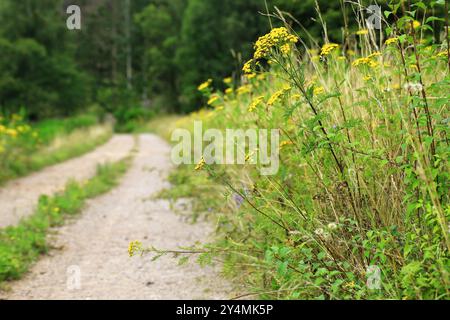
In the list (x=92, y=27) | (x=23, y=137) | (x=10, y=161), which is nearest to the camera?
(x=10, y=161)

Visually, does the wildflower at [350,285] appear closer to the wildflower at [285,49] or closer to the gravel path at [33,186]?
the wildflower at [285,49]

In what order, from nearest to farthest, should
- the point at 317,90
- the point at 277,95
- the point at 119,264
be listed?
1. the point at 277,95
2. the point at 317,90
3. the point at 119,264

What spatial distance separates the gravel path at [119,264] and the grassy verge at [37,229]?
101 millimetres

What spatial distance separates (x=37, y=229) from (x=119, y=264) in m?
1.22

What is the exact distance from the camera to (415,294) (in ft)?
5.12

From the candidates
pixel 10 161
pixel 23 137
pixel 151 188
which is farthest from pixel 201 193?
pixel 23 137

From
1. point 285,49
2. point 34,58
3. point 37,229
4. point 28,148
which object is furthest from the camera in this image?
point 34,58

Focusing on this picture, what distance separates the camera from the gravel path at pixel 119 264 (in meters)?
2.98

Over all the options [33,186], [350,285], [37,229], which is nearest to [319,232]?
[350,285]

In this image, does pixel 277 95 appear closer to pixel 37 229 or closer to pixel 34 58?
pixel 37 229

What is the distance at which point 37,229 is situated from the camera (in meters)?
4.36

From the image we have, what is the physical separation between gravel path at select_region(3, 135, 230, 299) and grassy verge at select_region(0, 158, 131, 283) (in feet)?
0.33
